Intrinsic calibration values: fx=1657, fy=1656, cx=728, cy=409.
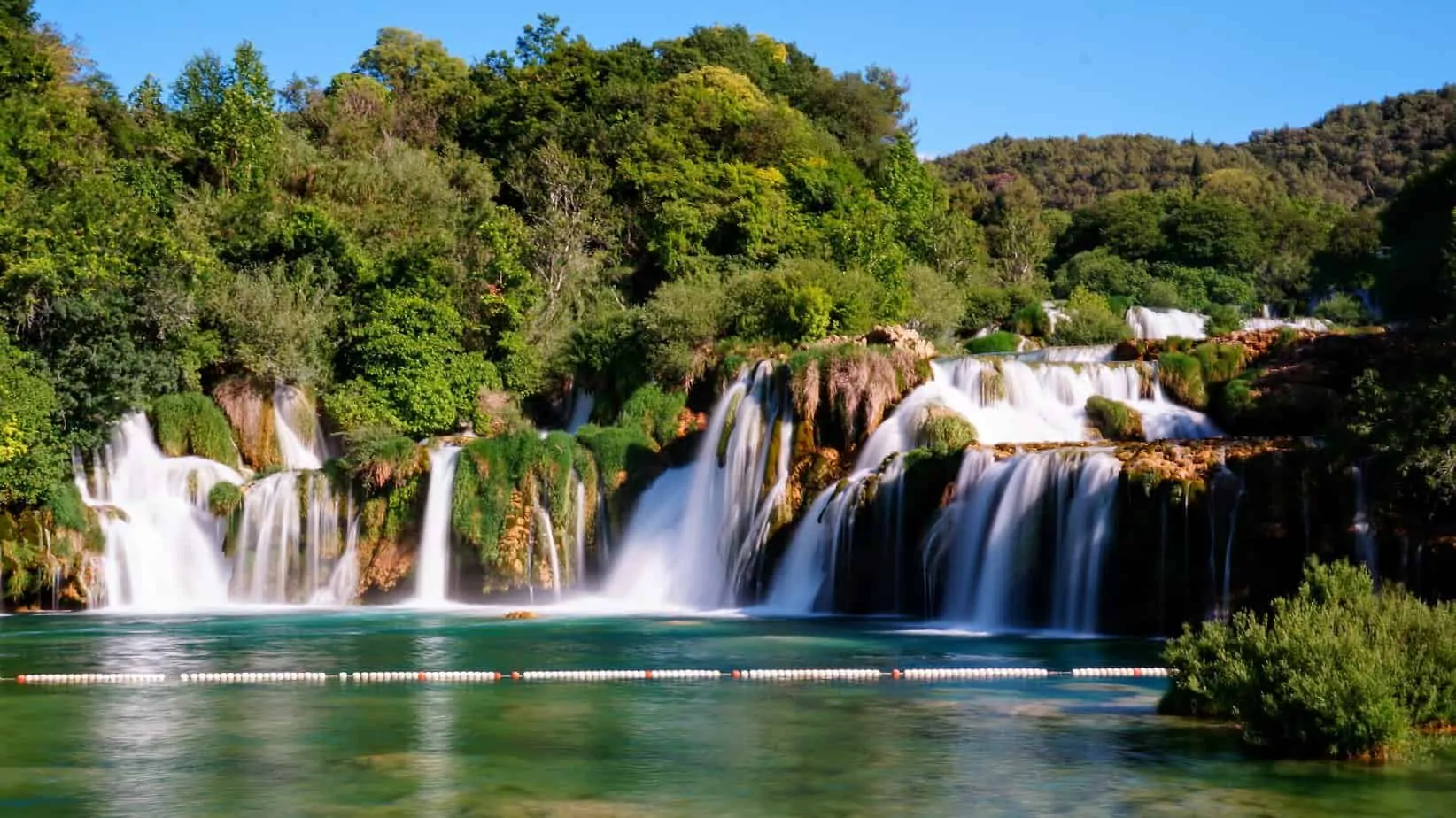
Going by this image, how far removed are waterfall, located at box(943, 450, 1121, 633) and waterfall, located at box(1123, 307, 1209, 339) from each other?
28584 mm

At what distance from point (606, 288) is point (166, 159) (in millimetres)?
16195

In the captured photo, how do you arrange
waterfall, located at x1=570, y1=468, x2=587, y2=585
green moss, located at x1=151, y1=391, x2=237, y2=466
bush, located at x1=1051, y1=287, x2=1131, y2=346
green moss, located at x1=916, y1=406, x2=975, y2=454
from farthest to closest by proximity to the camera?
1. bush, located at x1=1051, y1=287, x2=1131, y2=346
2. green moss, located at x1=151, y1=391, x2=237, y2=466
3. waterfall, located at x1=570, y1=468, x2=587, y2=585
4. green moss, located at x1=916, y1=406, x2=975, y2=454

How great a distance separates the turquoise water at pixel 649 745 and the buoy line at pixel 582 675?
0.44m

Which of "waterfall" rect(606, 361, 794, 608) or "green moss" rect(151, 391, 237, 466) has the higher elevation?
"green moss" rect(151, 391, 237, 466)

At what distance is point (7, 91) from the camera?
52094mm

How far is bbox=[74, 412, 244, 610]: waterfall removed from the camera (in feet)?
129

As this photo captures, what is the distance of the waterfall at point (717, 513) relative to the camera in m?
38.2

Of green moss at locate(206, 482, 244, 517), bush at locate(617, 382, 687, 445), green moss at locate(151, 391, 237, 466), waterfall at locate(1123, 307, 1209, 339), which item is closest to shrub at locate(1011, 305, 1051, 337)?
waterfall at locate(1123, 307, 1209, 339)

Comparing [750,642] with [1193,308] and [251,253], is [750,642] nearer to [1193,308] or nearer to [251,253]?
[251,253]

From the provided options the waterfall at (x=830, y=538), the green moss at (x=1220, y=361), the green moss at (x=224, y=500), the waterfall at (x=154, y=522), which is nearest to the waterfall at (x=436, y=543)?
the green moss at (x=224, y=500)

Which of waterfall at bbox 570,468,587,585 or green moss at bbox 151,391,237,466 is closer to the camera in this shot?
waterfall at bbox 570,468,587,585

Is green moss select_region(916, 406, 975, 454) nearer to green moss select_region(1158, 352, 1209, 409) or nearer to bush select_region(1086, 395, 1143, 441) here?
bush select_region(1086, 395, 1143, 441)

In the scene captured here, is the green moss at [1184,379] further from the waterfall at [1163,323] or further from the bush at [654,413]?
the waterfall at [1163,323]

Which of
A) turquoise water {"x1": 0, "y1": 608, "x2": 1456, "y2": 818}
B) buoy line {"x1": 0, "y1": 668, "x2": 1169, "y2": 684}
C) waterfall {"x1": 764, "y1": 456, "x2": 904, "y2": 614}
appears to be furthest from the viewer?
waterfall {"x1": 764, "y1": 456, "x2": 904, "y2": 614}
